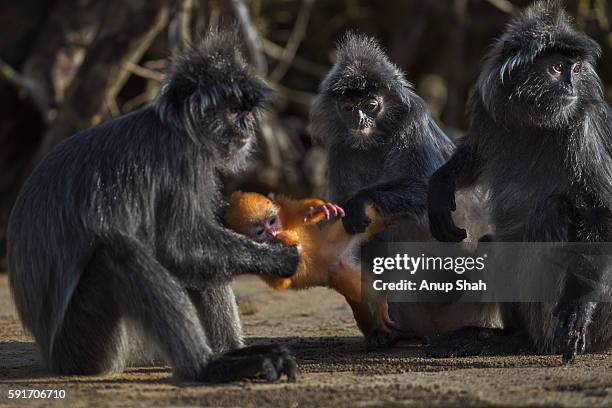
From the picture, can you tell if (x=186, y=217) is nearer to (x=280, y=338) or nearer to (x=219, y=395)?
(x=219, y=395)

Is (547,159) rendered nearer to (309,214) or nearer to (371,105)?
(371,105)

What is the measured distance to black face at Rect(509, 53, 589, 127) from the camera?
5.09m

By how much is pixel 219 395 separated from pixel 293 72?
343 inches

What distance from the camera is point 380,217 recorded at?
548 centimetres

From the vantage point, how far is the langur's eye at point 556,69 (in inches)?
205

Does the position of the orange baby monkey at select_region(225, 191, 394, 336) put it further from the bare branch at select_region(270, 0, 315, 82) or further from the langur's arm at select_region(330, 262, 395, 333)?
the bare branch at select_region(270, 0, 315, 82)

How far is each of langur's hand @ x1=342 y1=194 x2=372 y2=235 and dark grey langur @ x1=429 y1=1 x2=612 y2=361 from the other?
0.36 meters

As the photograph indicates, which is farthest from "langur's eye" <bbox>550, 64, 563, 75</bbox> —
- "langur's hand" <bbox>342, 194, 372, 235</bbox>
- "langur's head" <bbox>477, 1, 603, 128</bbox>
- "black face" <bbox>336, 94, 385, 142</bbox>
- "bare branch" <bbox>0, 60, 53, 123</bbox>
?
"bare branch" <bbox>0, 60, 53, 123</bbox>

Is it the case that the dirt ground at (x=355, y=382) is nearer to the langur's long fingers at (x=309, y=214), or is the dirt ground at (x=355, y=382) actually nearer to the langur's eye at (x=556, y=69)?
the langur's long fingers at (x=309, y=214)

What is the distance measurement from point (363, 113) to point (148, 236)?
178 centimetres

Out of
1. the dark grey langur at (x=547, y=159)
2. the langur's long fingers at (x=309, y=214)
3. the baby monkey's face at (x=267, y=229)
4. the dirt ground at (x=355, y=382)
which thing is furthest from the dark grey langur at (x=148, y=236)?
the dark grey langur at (x=547, y=159)

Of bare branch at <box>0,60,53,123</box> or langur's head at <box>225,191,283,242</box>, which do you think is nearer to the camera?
langur's head at <box>225,191,283,242</box>

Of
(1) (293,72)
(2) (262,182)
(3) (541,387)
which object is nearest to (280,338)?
(3) (541,387)

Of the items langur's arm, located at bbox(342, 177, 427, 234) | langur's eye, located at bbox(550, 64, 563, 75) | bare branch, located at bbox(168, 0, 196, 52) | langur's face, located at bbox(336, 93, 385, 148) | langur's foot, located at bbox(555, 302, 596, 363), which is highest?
bare branch, located at bbox(168, 0, 196, 52)
